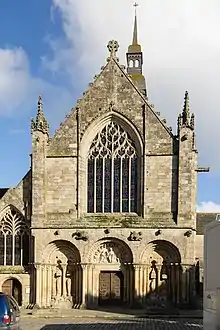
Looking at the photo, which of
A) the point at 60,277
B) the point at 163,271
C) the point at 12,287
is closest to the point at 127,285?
the point at 163,271

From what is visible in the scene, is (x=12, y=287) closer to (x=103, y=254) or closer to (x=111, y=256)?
(x=103, y=254)

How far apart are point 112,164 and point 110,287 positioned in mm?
7332

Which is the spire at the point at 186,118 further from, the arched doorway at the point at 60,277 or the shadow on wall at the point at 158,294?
the arched doorway at the point at 60,277

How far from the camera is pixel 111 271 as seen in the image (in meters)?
35.6

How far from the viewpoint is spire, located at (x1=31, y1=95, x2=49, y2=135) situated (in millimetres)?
36156

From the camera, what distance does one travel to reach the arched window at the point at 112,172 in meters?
35.7

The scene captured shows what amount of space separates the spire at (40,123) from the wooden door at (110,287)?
9385mm

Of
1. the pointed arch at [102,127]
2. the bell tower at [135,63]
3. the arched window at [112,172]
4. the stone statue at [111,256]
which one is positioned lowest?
the stone statue at [111,256]

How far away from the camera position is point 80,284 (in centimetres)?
3512

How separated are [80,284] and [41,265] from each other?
2.55 m

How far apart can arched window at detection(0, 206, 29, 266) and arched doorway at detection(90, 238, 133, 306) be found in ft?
15.0

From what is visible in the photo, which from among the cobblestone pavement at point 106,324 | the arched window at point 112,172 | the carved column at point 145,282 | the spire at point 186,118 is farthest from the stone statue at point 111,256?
the spire at point 186,118

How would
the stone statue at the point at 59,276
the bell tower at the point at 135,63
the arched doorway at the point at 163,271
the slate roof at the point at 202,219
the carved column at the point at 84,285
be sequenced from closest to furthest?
the arched doorway at the point at 163,271, the carved column at the point at 84,285, the stone statue at the point at 59,276, the slate roof at the point at 202,219, the bell tower at the point at 135,63

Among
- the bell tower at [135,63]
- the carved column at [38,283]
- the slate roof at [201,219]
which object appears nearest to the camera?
the carved column at [38,283]
